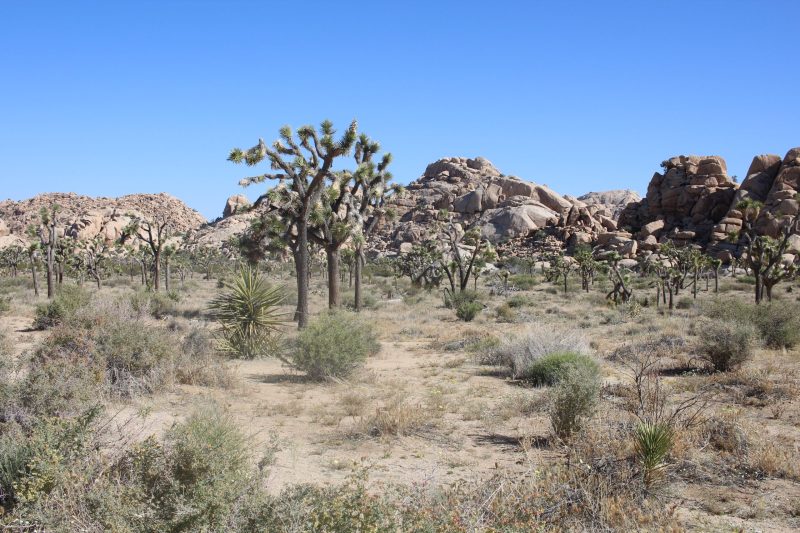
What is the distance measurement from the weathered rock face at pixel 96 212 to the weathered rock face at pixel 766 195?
79.1m

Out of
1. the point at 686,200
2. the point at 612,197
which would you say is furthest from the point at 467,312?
the point at 612,197

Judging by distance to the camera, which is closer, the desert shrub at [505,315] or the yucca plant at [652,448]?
the yucca plant at [652,448]

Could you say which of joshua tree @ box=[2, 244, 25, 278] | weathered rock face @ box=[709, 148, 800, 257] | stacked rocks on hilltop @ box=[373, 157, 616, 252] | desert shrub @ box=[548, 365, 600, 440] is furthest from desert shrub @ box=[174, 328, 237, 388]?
stacked rocks on hilltop @ box=[373, 157, 616, 252]

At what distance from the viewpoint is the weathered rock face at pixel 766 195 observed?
6022 cm

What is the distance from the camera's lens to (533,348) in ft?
40.7

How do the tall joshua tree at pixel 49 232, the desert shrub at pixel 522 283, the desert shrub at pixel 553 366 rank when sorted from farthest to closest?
the desert shrub at pixel 522 283 < the tall joshua tree at pixel 49 232 < the desert shrub at pixel 553 366

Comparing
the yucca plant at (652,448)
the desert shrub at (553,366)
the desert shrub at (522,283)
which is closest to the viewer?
the yucca plant at (652,448)

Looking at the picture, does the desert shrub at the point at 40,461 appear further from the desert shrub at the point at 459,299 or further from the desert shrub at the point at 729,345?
the desert shrub at the point at 459,299

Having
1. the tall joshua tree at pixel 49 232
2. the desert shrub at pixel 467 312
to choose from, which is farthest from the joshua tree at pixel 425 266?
the tall joshua tree at pixel 49 232

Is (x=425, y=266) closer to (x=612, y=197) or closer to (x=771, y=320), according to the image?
(x=771, y=320)

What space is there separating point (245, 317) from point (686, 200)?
71483 millimetres

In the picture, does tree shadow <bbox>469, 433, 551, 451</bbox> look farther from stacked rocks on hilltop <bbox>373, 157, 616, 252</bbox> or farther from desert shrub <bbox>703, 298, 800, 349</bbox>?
stacked rocks on hilltop <bbox>373, 157, 616, 252</bbox>

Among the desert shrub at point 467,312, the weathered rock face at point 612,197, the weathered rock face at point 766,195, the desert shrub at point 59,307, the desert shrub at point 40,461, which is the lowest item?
the desert shrub at point 467,312

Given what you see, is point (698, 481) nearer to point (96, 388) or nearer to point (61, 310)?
point (96, 388)
